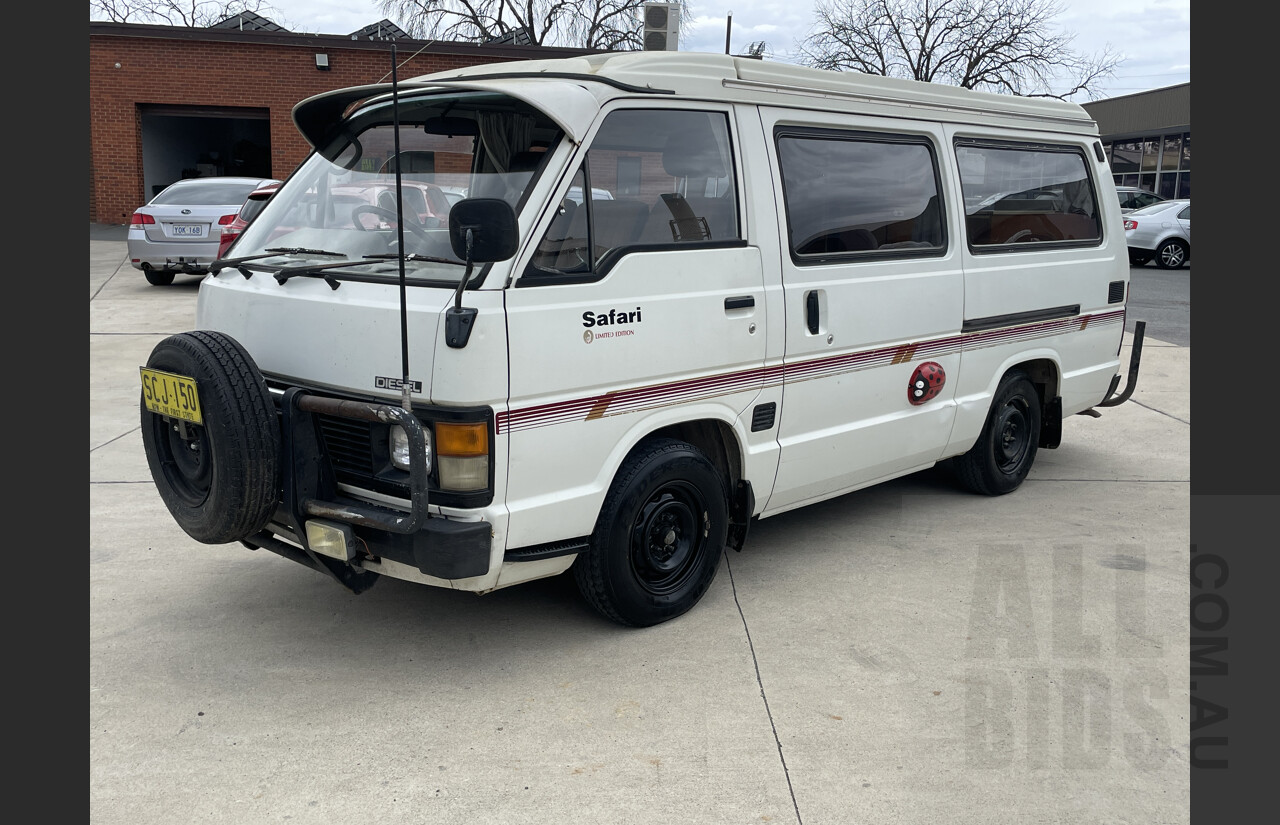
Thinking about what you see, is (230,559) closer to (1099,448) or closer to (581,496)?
(581,496)

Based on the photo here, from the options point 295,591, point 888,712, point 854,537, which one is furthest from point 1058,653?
point 295,591

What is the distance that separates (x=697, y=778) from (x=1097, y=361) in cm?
465

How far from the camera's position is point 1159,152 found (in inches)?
1353

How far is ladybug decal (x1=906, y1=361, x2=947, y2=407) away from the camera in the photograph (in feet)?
17.8

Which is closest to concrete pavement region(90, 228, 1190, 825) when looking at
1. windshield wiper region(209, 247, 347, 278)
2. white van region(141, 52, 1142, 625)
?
white van region(141, 52, 1142, 625)

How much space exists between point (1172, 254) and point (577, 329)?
69.3 feet

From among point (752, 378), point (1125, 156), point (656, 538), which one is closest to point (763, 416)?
point (752, 378)

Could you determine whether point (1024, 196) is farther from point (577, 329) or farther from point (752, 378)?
point (577, 329)

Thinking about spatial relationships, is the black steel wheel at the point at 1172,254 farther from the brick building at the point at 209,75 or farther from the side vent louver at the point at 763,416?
the side vent louver at the point at 763,416

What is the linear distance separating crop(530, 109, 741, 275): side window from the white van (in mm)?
12

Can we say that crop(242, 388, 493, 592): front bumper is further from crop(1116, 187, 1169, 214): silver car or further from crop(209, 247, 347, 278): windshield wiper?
crop(1116, 187, 1169, 214): silver car

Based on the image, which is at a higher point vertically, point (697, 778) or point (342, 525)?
point (342, 525)

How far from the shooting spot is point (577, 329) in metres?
3.86

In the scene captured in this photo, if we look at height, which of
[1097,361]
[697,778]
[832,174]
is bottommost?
[697,778]
